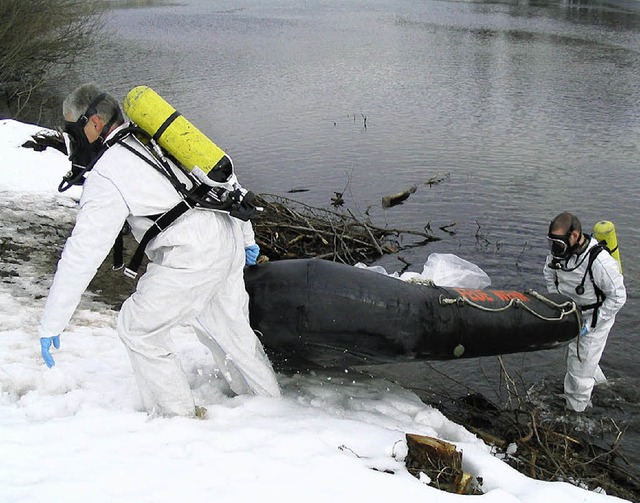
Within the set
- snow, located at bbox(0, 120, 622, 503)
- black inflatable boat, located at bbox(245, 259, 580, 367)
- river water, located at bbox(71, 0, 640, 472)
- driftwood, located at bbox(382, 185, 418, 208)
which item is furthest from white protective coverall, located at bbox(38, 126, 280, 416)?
driftwood, located at bbox(382, 185, 418, 208)

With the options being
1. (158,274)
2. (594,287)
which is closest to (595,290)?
(594,287)

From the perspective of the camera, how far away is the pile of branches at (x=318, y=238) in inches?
357

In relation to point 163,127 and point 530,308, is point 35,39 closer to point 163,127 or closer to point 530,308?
point 163,127

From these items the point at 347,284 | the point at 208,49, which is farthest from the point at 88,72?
the point at 347,284

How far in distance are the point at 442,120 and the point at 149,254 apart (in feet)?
47.4

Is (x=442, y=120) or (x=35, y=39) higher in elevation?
(x=35, y=39)

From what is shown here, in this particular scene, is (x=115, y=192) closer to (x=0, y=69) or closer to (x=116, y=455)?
(x=116, y=455)

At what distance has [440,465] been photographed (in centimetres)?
375

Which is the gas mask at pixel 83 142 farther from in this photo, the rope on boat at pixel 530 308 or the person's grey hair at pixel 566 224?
the person's grey hair at pixel 566 224

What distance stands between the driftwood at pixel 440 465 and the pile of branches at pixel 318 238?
5.28 metres

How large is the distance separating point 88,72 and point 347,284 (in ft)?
68.2

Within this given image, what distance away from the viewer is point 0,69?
19281mm

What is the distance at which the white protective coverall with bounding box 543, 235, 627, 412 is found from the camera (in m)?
5.65

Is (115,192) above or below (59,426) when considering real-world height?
above
